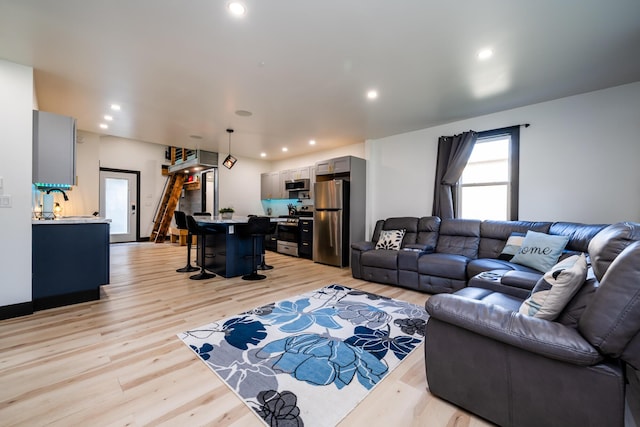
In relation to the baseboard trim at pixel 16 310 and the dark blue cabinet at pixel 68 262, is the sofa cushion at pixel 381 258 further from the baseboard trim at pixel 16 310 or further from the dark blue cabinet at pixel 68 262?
the baseboard trim at pixel 16 310

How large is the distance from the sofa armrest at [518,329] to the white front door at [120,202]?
28.5ft

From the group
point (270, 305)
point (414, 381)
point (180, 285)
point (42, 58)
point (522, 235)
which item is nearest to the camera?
point (414, 381)

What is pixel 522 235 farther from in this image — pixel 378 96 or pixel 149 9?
pixel 149 9

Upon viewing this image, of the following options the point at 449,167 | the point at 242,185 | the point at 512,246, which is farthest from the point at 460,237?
the point at 242,185

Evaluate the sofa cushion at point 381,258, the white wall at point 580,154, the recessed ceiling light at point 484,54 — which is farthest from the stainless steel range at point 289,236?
the recessed ceiling light at point 484,54

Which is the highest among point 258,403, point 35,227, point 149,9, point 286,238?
point 149,9

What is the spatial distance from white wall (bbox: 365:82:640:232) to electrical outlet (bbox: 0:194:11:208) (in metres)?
5.81

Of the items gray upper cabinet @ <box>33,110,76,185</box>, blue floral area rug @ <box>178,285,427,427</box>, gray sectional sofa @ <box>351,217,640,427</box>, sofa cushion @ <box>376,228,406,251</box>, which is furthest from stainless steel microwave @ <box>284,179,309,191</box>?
gray sectional sofa @ <box>351,217,640,427</box>

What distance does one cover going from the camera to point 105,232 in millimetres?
3256

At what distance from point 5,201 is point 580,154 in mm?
6595

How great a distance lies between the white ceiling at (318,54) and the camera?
6.68 feet

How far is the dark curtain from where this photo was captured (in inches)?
168

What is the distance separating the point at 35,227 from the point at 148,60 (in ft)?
7.08

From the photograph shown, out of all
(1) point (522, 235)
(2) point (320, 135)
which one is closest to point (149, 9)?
(2) point (320, 135)
